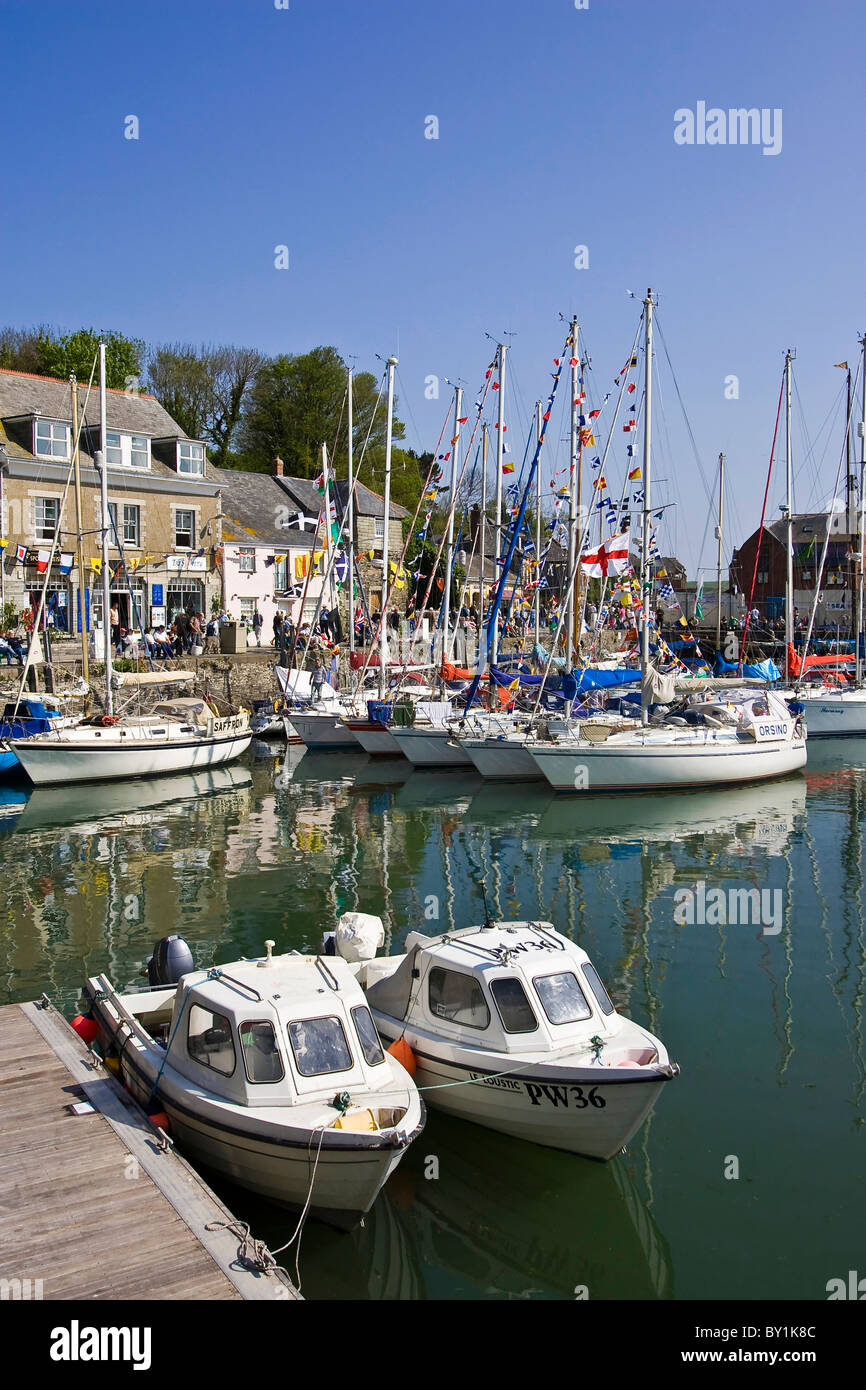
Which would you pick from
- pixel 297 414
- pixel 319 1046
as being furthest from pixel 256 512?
pixel 319 1046

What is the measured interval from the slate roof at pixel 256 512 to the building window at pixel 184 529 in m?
2.02

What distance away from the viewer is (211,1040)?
11.0m

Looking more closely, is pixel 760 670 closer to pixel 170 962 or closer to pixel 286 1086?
pixel 170 962

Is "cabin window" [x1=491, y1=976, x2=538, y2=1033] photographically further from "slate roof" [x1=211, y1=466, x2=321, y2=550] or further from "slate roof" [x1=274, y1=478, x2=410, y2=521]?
"slate roof" [x1=274, y1=478, x2=410, y2=521]

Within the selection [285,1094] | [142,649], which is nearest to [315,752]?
[142,649]

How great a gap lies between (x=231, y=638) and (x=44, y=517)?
31.7 ft

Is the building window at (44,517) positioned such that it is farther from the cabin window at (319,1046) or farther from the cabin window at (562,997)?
the cabin window at (319,1046)

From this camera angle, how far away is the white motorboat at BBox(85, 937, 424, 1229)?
32.7ft

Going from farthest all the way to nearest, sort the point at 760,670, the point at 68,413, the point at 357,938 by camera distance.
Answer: the point at 68,413
the point at 760,670
the point at 357,938

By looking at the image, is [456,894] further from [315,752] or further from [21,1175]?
[315,752]

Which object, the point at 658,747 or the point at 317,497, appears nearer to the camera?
the point at 658,747

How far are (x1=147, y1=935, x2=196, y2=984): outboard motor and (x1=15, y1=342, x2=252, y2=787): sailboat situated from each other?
17.8 m

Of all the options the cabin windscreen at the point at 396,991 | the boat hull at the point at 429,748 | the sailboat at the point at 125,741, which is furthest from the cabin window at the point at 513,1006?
the boat hull at the point at 429,748
